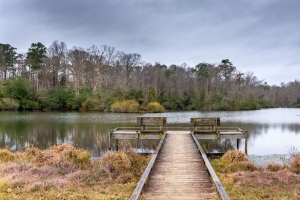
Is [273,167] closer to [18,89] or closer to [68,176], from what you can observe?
[68,176]

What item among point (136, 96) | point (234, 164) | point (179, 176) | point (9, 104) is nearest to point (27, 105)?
point (9, 104)

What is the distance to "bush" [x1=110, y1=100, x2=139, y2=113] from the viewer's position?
49.5 m

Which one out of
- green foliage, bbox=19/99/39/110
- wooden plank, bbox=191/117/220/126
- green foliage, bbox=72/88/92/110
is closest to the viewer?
wooden plank, bbox=191/117/220/126

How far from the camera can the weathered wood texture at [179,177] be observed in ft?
17.0

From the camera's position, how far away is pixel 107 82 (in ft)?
222

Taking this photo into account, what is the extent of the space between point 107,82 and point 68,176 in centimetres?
6111

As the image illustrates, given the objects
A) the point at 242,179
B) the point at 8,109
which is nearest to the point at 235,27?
the point at 242,179

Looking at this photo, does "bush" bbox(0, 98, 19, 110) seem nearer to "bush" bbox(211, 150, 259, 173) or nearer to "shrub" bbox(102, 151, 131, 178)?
"shrub" bbox(102, 151, 131, 178)

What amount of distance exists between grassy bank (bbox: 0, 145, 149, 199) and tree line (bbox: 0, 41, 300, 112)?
3979 centimetres

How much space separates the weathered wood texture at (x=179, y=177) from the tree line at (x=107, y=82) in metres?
41.2

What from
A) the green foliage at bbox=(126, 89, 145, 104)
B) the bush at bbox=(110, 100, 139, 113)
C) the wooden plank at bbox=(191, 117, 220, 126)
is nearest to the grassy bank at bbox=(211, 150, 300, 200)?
the wooden plank at bbox=(191, 117, 220, 126)

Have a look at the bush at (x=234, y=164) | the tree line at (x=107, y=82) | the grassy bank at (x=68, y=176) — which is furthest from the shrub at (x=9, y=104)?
the bush at (x=234, y=164)

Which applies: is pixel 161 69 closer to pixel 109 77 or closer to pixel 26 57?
pixel 109 77

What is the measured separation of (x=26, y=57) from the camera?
59.9m
